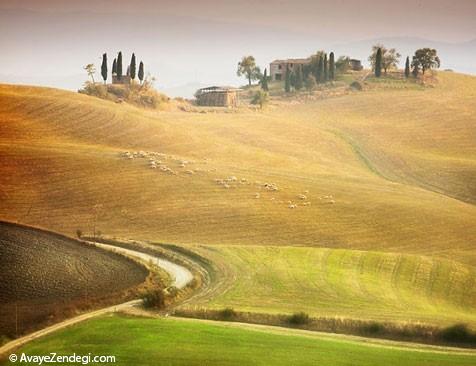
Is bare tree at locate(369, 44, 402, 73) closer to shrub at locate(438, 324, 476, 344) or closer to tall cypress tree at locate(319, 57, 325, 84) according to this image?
tall cypress tree at locate(319, 57, 325, 84)

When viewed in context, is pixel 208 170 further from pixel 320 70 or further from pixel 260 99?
pixel 320 70

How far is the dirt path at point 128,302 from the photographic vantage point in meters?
19.9

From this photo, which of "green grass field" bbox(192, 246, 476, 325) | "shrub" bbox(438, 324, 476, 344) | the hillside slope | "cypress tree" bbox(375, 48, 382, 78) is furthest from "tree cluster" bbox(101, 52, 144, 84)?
"shrub" bbox(438, 324, 476, 344)

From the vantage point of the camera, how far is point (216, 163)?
41.9m

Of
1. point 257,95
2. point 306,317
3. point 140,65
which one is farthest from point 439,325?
point 257,95

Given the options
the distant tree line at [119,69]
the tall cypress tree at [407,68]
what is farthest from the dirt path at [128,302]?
the tall cypress tree at [407,68]

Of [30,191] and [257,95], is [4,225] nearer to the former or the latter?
[30,191]

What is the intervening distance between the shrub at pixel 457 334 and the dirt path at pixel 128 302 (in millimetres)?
7938

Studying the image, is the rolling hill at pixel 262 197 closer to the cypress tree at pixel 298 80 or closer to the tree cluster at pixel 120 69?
the tree cluster at pixel 120 69

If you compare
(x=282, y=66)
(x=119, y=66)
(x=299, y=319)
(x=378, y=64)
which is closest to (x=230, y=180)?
(x=299, y=319)

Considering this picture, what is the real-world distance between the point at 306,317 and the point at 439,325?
11.6 ft

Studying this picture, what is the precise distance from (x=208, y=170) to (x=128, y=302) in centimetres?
1561

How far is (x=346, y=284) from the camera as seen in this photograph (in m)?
26.3

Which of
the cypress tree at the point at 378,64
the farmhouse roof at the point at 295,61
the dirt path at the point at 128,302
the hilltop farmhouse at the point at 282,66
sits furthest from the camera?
the hilltop farmhouse at the point at 282,66
